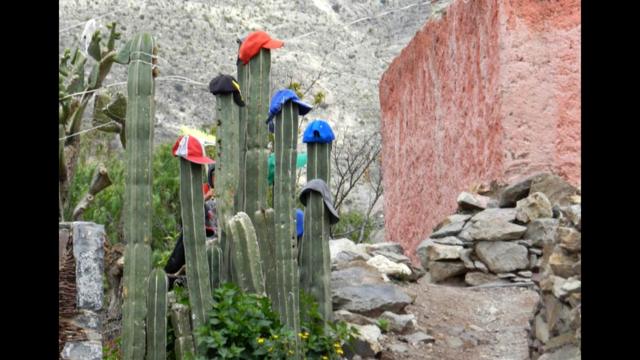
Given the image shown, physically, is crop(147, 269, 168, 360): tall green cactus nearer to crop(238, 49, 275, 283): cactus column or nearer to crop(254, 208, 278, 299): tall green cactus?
crop(254, 208, 278, 299): tall green cactus

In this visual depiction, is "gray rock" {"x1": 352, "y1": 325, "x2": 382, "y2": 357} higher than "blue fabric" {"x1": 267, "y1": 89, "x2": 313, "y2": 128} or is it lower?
lower

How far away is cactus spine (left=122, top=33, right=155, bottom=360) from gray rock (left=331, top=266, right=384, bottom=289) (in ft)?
7.54

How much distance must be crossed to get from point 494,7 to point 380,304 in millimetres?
3781

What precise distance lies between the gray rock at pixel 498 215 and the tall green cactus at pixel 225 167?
384 cm

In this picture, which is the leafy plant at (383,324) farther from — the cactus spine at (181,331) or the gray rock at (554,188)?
the gray rock at (554,188)

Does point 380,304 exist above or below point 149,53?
below

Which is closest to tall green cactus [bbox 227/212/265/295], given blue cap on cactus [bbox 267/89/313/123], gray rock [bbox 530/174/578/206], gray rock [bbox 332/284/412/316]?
blue cap on cactus [bbox 267/89/313/123]

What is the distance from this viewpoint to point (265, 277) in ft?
19.8

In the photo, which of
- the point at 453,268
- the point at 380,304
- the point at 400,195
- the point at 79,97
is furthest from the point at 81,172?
the point at 380,304

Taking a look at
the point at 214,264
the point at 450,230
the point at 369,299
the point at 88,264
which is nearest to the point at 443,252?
the point at 450,230

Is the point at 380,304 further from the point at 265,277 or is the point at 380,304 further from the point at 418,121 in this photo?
the point at 418,121

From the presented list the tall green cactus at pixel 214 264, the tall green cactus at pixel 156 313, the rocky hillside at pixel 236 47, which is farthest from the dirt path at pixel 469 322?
the rocky hillside at pixel 236 47

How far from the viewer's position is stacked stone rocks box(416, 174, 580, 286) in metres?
8.86

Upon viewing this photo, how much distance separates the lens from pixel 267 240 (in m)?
6.09
